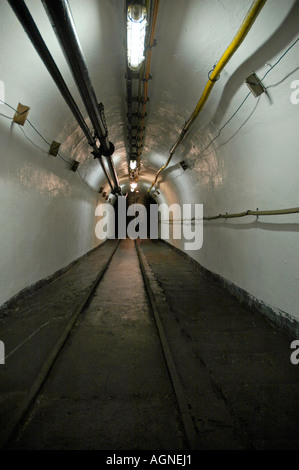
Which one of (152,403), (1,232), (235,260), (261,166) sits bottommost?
(152,403)

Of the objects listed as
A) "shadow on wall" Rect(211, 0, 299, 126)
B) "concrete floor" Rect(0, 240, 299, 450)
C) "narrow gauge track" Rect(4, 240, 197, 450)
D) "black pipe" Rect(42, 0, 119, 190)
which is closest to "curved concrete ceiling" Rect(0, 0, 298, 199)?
"shadow on wall" Rect(211, 0, 299, 126)

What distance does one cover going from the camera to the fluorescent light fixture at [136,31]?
293 cm

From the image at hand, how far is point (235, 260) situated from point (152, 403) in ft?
12.4

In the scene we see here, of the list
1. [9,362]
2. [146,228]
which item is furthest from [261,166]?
[146,228]

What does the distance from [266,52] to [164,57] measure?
1.91m

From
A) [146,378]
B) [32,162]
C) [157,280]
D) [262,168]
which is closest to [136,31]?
[262,168]

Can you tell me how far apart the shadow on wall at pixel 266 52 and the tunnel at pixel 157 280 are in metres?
0.02

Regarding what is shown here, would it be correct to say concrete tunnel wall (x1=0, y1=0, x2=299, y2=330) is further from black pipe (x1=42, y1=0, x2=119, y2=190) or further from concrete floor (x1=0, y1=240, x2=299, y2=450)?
concrete floor (x1=0, y1=240, x2=299, y2=450)

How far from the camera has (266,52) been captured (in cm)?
306

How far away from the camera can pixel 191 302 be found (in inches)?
190

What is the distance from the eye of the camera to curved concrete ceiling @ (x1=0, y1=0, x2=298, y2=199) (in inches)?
114

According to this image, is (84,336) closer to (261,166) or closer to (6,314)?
(6,314)

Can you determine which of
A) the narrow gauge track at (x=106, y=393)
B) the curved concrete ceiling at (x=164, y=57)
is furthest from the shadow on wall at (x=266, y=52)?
the narrow gauge track at (x=106, y=393)

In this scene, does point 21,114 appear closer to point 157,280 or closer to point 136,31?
point 136,31
